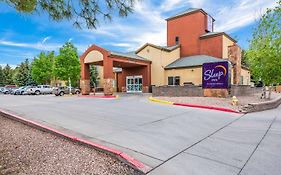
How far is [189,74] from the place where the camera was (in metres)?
25.3

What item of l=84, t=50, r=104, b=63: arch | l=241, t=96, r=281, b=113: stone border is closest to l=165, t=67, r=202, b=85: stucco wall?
l=84, t=50, r=104, b=63: arch

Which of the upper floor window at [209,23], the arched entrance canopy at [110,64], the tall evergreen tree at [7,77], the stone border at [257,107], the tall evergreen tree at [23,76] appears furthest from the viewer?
the tall evergreen tree at [7,77]

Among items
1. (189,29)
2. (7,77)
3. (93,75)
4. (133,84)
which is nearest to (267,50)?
(189,29)

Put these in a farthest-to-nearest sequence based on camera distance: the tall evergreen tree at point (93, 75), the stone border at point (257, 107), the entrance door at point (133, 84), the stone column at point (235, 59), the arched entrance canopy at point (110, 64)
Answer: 1. the tall evergreen tree at point (93, 75)
2. the entrance door at point (133, 84)
3. the arched entrance canopy at point (110, 64)
4. the stone column at point (235, 59)
5. the stone border at point (257, 107)

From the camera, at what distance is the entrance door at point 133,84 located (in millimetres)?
30167

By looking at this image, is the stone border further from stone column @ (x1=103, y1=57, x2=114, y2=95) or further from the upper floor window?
the upper floor window

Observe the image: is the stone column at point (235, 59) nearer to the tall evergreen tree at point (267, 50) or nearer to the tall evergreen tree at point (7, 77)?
the tall evergreen tree at point (267, 50)

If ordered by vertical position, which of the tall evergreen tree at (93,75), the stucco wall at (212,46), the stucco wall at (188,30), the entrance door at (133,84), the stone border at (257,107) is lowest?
the stone border at (257,107)

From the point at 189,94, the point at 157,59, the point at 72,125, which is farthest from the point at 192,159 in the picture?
the point at 157,59

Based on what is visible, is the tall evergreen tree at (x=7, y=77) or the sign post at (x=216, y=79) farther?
the tall evergreen tree at (x=7, y=77)

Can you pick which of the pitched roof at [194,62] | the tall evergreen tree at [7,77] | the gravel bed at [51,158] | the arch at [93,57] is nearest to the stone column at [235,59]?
the pitched roof at [194,62]

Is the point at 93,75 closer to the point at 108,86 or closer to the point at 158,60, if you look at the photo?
the point at 158,60

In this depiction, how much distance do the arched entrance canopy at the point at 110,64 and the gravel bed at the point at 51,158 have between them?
17248mm

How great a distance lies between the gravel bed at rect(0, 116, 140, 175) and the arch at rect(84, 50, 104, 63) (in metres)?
19.0
